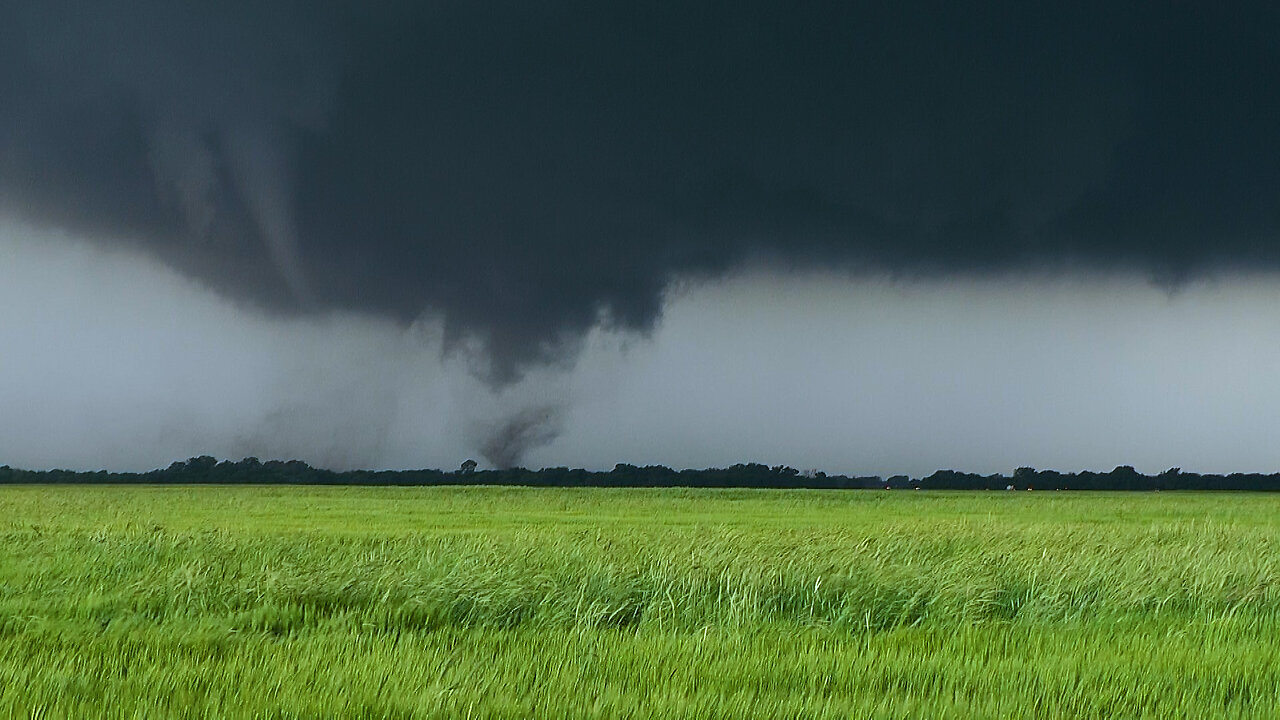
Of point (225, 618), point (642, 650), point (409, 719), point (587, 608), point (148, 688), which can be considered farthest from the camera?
point (587, 608)

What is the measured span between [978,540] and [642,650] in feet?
38.4

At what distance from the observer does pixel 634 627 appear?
32.6 feet

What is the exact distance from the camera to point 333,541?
55.0 ft

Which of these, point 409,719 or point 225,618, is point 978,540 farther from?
point 409,719

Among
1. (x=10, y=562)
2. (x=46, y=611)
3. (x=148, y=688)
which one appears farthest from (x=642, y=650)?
(x=10, y=562)

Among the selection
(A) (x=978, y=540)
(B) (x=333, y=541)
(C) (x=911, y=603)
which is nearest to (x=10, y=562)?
(B) (x=333, y=541)

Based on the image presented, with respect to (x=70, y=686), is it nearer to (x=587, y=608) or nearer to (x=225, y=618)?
(x=225, y=618)

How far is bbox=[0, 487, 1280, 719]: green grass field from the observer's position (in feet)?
20.1

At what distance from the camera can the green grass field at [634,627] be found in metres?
6.14

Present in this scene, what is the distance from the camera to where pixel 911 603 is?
10.8 metres

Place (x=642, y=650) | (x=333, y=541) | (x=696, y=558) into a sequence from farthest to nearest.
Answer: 1. (x=333, y=541)
2. (x=696, y=558)
3. (x=642, y=650)

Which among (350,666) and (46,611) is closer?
(350,666)

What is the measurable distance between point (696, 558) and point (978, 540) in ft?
24.9

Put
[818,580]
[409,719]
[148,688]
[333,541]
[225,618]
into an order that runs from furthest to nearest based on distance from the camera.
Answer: [333,541] → [818,580] → [225,618] → [148,688] → [409,719]
